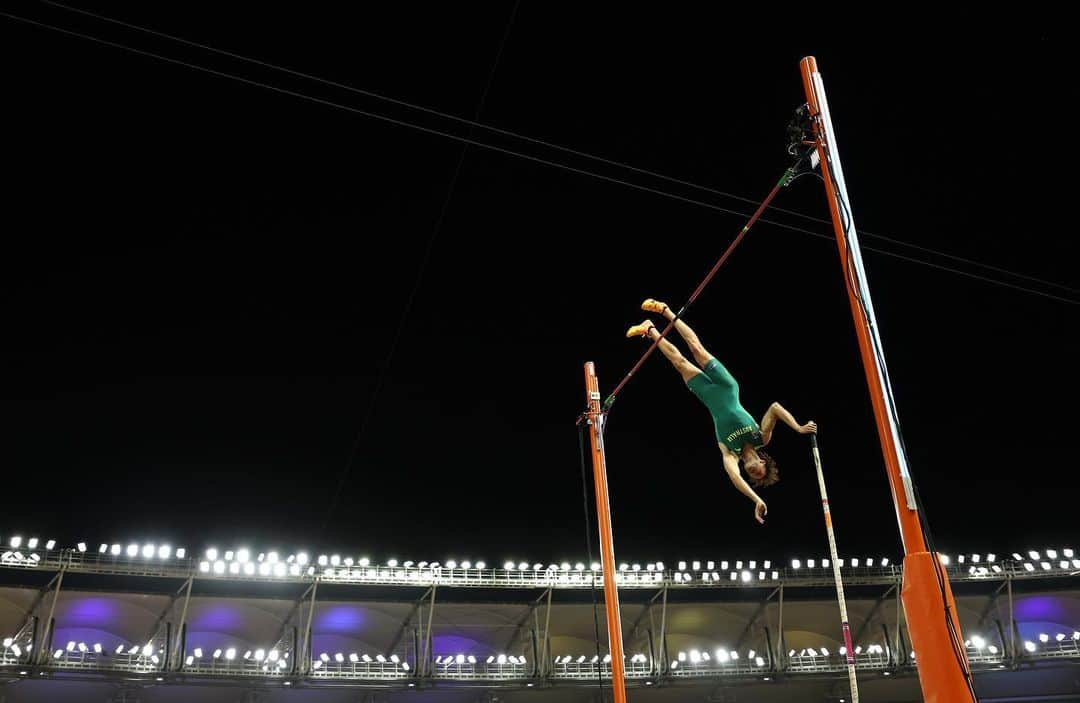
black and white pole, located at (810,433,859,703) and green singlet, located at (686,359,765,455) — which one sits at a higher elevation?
green singlet, located at (686,359,765,455)

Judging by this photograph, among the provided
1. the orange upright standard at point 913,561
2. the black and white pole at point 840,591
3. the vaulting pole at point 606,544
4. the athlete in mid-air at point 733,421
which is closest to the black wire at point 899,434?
the orange upright standard at point 913,561

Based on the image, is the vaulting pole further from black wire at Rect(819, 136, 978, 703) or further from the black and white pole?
black wire at Rect(819, 136, 978, 703)

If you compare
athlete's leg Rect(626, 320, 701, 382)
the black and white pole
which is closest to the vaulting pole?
athlete's leg Rect(626, 320, 701, 382)

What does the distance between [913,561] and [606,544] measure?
22.3 feet

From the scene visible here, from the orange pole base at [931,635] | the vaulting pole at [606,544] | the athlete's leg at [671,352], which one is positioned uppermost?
the athlete's leg at [671,352]

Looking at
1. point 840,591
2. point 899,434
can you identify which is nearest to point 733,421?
point 840,591

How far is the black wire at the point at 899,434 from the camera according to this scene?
5090mm

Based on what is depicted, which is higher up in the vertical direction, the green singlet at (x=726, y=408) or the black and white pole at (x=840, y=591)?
the green singlet at (x=726, y=408)

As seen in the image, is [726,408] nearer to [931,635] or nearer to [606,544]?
[606,544]

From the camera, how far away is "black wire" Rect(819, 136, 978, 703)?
509 centimetres

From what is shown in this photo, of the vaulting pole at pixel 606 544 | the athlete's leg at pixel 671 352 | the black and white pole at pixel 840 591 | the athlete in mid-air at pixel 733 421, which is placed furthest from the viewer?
the vaulting pole at pixel 606 544

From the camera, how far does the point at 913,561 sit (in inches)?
212

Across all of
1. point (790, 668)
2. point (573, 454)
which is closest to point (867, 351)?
point (573, 454)

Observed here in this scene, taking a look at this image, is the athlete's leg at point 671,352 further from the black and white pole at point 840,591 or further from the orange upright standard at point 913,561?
the orange upright standard at point 913,561
